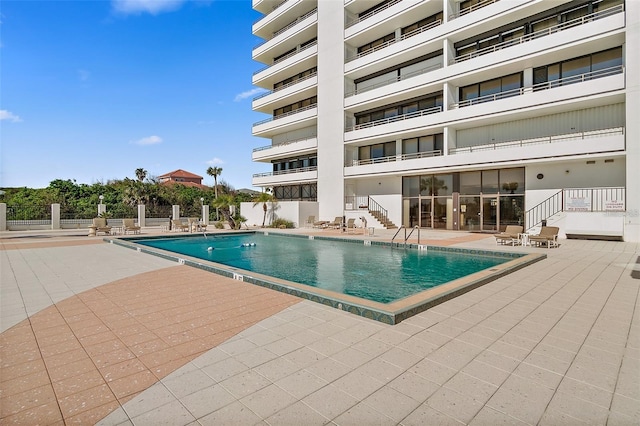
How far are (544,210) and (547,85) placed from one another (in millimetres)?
6917

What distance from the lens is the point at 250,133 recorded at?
33.7m

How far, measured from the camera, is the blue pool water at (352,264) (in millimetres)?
7953

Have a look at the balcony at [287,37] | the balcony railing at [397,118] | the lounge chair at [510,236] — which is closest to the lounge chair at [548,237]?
the lounge chair at [510,236]

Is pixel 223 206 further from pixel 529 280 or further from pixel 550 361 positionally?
pixel 550 361

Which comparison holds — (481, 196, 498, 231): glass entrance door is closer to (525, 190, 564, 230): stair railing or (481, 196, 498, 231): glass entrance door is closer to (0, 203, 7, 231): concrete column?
(525, 190, 564, 230): stair railing

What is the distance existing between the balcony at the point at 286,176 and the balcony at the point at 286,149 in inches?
61.8

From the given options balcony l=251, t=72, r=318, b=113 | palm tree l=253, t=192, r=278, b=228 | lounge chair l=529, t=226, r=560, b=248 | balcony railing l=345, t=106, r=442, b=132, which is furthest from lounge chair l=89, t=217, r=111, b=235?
lounge chair l=529, t=226, r=560, b=248

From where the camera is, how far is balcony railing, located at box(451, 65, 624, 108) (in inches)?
630

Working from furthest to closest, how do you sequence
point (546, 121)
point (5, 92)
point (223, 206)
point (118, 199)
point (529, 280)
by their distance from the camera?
point (118, 199) → point (223, 206) → point (546, 121) → point (529, 280) → point (5, 92)

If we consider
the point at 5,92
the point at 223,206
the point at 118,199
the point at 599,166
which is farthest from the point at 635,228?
the point at 118,199

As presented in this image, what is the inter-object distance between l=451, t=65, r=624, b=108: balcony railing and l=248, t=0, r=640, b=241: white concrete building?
0.21 feet

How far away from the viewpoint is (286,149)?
29.8 meters

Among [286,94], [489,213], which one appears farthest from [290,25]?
[489,213]

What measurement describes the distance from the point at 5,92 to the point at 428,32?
22180mm
